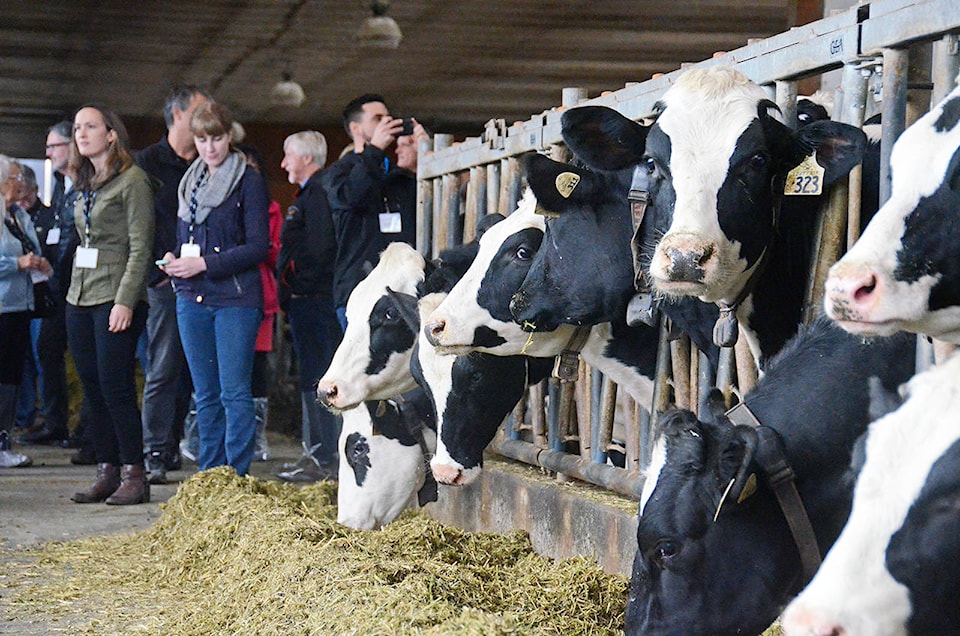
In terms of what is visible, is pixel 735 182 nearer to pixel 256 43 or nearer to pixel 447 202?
pixel 447 202

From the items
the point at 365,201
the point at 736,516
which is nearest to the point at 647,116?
the point at 736,516

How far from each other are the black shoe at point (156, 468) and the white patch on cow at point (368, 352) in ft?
8.89

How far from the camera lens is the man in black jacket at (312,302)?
8.27 meters

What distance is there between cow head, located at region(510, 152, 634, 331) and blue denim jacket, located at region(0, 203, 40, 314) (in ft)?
18.8

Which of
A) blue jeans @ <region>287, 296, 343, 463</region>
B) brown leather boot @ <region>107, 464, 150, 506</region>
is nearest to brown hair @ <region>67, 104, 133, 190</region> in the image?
brown leather boot @ <region>107, 464, 150, 506</region>

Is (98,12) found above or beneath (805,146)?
above

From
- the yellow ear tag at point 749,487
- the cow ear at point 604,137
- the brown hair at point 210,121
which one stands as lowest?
the yellow ear tag at point 749,487

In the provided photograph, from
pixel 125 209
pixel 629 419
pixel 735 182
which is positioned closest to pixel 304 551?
pixel 629 419

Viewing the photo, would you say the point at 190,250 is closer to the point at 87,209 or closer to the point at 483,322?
the point at 87,209

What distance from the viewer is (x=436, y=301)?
17.1 feet

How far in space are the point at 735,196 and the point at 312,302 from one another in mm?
5406

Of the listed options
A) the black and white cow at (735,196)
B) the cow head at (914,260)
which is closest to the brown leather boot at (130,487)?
the black and white cow at (735,196)

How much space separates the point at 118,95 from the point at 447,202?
527 inches

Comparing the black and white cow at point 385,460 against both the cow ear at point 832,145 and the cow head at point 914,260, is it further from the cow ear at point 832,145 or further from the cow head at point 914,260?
the cow head at point 914,260
